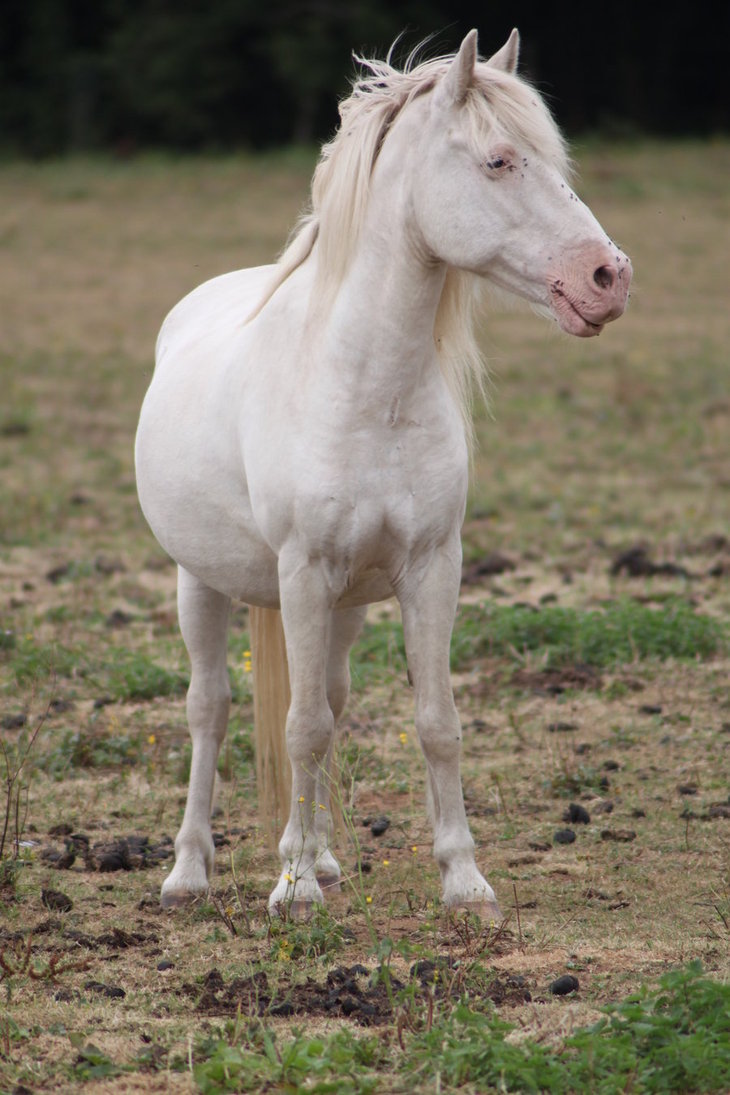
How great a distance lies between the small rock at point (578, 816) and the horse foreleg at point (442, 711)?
2.99 ft

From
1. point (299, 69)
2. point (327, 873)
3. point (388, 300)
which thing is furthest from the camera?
point (299, 69)

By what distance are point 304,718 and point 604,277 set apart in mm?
1499

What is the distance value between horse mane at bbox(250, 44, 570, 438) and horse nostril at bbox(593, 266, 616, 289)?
0.36 m

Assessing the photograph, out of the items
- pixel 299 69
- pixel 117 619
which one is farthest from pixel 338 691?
pixel 299 69

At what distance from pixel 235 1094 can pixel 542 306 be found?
207 cm

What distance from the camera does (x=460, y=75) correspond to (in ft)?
12.2

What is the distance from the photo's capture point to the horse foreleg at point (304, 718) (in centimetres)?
403

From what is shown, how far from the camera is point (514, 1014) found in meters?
3.37

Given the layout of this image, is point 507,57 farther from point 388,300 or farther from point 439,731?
point 439,731

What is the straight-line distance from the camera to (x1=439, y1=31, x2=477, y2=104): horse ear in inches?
144

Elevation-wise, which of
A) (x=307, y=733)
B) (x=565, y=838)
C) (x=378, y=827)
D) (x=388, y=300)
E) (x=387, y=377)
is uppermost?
(x=388, y=300)

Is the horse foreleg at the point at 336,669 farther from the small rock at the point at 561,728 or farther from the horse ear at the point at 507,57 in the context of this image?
the horse ear at the point at 507,57

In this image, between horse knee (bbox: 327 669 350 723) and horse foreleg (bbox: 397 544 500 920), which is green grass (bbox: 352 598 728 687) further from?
horse foreleg (bbox: 397 544 500 920)

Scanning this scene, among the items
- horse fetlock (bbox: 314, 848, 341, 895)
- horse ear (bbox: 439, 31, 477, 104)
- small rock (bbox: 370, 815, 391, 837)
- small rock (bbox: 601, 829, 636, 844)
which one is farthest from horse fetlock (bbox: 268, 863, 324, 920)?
horse ear (bbox: 439, 31, 477, 104)
